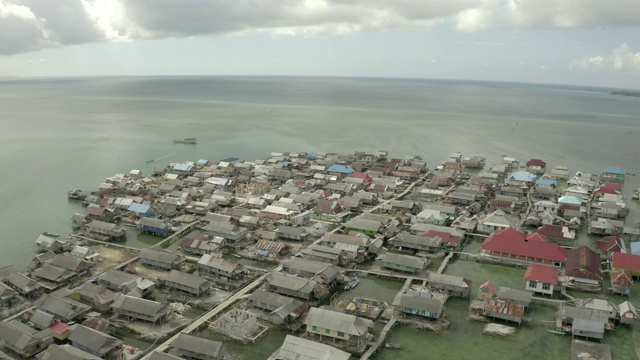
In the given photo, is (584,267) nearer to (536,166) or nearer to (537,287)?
(537,287)

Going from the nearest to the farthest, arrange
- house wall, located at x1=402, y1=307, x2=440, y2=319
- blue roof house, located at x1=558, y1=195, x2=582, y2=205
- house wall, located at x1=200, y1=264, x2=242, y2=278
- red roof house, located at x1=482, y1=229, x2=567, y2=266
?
house wall, located at x1=402, y1=307, x2=440, y2=319
house wall, located at x1=200, y1=264, x2=242, y2=278
red roof house, located at x1=482, y1=229, x2=567, y2=266
blue roof house, located at x1=558, y1=195, x2=582, y2=205

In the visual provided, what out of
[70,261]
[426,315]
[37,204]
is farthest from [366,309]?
[37,204]

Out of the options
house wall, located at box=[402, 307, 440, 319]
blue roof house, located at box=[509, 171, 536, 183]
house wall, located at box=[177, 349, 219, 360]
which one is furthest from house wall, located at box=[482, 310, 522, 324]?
blue roof house, located at box=[509, 171, 536, 183]

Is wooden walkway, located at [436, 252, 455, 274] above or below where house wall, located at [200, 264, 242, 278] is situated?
below

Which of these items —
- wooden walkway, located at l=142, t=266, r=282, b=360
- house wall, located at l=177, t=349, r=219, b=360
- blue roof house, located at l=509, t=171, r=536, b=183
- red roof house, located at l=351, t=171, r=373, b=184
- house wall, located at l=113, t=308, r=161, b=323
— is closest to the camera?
house wall, located at l=177, t=349, r=219, b=360

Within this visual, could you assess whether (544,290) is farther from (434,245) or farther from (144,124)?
(144,124)

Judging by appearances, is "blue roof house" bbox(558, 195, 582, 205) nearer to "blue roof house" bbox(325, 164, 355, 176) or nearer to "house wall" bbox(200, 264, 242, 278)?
"blue roof house" bbox(325, 164, 355, 176)

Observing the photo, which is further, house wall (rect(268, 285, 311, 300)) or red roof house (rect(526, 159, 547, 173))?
red roof house (rect(526, 159, 547, 173))
